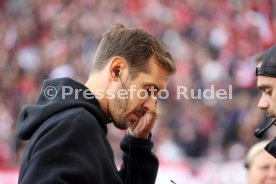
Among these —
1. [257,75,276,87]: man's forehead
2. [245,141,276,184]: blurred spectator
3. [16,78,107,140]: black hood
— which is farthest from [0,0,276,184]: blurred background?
[16,78,107,140]: black hood

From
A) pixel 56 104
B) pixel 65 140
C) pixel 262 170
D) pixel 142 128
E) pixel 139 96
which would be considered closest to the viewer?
pixel 65 140

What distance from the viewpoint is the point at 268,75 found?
3.03 m

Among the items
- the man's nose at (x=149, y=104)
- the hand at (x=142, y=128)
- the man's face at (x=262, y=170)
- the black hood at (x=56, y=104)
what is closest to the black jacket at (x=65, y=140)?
the black hood at (x=56, y=104)

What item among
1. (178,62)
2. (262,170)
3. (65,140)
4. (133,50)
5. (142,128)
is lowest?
(178,62)

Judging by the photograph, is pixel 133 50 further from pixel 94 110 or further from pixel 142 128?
pixel 142 128

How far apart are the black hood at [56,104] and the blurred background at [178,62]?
474 centimetres

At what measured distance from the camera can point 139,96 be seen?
2.71m

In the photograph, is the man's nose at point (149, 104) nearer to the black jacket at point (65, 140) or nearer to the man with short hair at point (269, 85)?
the black jacket at point (65, 140)

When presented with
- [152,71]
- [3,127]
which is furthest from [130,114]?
[3,127]

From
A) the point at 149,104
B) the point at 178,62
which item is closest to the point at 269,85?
the point at 149,104

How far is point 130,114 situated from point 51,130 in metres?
0.38

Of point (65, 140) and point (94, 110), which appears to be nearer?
point (65, 140)

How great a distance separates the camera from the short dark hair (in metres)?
2.71

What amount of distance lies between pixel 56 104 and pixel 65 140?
207 mm
